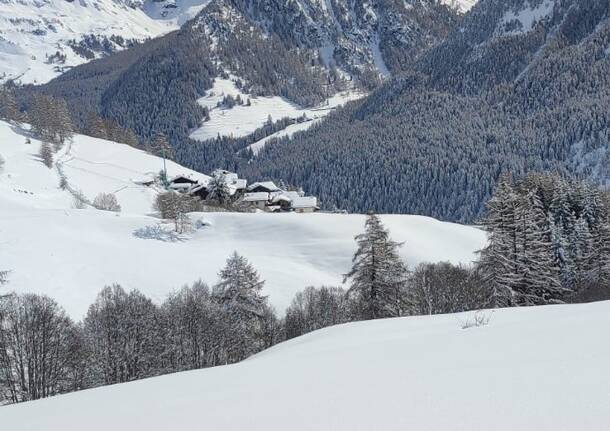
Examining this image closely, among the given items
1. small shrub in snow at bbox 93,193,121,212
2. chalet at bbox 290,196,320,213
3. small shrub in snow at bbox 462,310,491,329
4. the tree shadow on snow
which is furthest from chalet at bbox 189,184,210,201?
small shrub in snow at bbox 462,310,491,329

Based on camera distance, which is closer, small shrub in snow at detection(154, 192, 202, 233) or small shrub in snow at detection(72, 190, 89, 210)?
small shrub in snow at detection(154, 192, 202, 233)

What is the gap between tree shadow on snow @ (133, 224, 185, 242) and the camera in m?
58.5

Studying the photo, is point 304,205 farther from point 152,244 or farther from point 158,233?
point 152,244

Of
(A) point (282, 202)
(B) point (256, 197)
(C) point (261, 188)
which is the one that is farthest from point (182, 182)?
(A) point (282, 202)

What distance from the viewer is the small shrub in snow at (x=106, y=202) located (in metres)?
76.0

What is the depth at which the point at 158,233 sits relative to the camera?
59.6m

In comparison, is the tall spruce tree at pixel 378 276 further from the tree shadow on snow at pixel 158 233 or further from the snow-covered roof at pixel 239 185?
the snow-covered roof at pixel 239 185

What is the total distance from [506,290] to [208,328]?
21128 millimetres

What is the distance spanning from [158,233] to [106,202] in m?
22.3

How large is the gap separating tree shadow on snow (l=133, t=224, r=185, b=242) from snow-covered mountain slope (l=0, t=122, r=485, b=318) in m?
0.13

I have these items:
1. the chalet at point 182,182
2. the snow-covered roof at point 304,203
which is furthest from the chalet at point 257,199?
the chalet at point 182,182

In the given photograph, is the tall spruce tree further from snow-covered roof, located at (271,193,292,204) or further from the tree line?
snow-covered roof, located at (271,193,292,204)

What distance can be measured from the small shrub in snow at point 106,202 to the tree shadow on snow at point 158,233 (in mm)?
18414

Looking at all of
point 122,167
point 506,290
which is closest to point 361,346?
point 506,290
